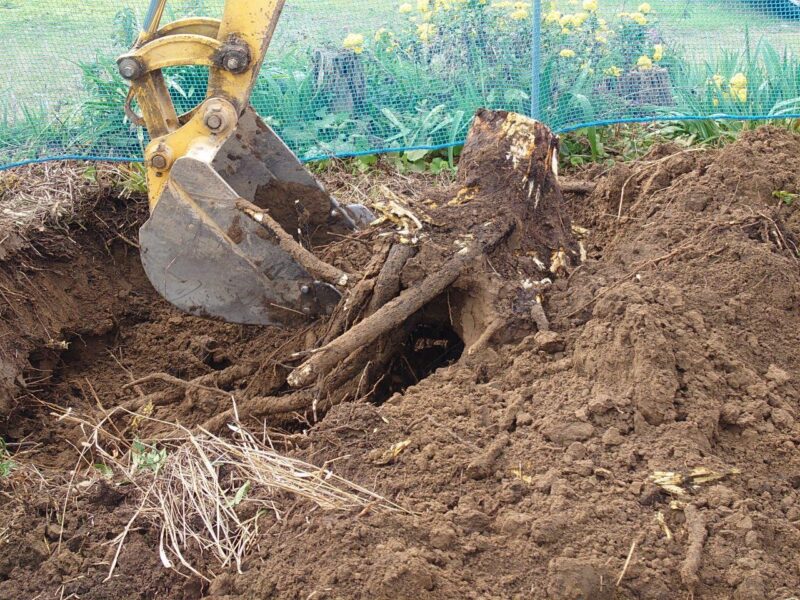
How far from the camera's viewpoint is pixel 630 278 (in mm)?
3115

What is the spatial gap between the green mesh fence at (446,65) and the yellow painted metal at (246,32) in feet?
6.10

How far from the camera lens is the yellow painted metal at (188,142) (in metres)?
3.27

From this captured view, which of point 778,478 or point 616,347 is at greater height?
point 616,347

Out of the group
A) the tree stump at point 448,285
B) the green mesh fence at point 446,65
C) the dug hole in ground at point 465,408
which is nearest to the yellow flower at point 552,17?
the green mesh fence at point 446,65

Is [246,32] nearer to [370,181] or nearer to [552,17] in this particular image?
[370,181]

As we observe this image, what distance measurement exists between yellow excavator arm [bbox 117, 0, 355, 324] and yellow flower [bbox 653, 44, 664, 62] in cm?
277

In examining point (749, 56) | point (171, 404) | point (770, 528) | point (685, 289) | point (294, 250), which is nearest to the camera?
point (770, 528)

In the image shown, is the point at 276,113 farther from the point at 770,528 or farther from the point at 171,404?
the point at 770,528

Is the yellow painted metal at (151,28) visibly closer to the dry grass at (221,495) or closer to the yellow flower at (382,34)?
the dry grass at (221,495)

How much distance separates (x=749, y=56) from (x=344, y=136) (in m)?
2.33

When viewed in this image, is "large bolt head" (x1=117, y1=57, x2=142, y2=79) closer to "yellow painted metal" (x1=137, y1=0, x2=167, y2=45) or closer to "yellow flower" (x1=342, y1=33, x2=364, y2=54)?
"yellow painted metal" (x1=137, y1=0, x2=167, y2=45)

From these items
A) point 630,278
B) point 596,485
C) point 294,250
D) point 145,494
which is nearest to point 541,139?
point 630,278

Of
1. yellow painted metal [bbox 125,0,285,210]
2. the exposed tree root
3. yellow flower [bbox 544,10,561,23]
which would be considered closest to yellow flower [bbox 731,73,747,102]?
yellow flower [bbox 544,10,561,23]

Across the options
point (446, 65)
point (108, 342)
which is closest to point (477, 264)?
point (108, 342)
